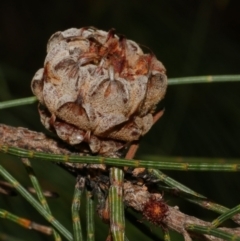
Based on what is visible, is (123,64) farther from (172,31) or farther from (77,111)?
(172,31)

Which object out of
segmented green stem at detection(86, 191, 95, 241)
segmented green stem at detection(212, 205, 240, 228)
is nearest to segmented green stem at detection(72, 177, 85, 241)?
segmented green stem at detection(86, 191, 95, 241)

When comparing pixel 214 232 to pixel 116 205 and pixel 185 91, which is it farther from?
pixel 185 91

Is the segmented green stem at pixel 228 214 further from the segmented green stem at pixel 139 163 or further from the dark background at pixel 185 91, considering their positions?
the dark background at pixel 185 91

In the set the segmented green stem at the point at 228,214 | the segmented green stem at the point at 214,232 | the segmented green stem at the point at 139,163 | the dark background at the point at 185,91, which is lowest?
the segmented green stem at the point at 214,232

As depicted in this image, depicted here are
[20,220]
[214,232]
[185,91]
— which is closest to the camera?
[214,232]

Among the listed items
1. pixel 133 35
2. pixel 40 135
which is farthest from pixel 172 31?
A: pixel 40 135

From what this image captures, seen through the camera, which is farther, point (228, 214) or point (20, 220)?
point (20, 220)

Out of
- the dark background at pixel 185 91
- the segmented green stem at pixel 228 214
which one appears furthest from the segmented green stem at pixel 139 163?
the dark background at pixel 185 91

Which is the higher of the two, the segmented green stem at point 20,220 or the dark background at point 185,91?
the dark background at point 185,91

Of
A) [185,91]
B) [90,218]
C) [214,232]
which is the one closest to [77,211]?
[90,218]
